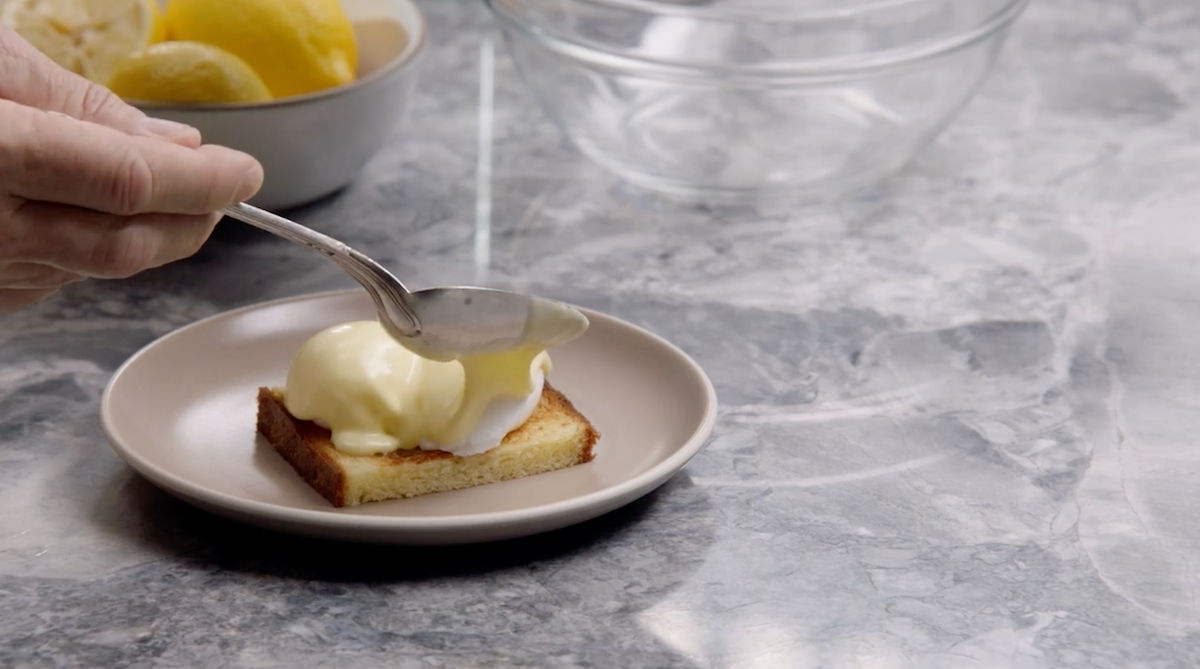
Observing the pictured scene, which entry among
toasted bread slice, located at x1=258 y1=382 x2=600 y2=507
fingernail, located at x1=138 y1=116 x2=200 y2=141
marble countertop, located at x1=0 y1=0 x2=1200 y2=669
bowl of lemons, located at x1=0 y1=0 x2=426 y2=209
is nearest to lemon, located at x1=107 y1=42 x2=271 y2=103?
bowl of lemons, located at x1=0 y1=0 x2=426 y2=209

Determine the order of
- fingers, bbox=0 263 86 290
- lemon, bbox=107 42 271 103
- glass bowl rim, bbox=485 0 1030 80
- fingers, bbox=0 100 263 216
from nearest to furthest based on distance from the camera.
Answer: fingers, bbox=0 100 263 216
fingers, bbox=0 263 86 290
lemon, bbox=107 42 271 103
glass bowl rim, bbox=485 0 1030 80

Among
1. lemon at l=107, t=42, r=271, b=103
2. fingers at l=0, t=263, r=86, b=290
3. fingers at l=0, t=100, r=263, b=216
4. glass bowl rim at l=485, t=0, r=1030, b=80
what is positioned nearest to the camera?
fingers at l=0, t=100, r=263, b=216

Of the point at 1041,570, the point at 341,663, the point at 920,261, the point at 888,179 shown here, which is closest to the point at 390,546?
the point at 341,663

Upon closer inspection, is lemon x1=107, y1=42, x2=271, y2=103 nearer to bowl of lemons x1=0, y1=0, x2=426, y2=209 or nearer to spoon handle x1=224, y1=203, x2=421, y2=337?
bowl of lemons x1=0, y1=0, x2=426, y2=209

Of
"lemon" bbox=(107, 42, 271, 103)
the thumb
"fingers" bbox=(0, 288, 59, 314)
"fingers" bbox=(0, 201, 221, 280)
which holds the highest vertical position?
the thumb

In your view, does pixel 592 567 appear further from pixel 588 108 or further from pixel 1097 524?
pixel 588 108

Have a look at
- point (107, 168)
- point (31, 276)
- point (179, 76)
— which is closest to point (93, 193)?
point (107, 168)

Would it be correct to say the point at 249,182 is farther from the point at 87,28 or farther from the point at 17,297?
the point at 87,28
